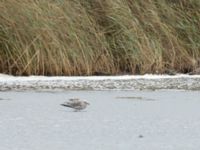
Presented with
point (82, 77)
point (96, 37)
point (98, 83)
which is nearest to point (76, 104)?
point (98, 83)

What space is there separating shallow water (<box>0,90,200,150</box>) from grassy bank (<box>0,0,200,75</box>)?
1528 millimetres

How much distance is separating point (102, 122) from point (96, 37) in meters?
3.20

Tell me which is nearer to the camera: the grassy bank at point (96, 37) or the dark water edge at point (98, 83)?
the dark water edge at point (98, 83)

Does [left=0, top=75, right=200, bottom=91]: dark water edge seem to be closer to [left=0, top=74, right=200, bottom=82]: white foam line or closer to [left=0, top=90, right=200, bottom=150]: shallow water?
[left=0, top=74, right=200, bottom=82]: white foam line

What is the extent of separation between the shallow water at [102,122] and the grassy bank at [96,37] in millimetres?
1528

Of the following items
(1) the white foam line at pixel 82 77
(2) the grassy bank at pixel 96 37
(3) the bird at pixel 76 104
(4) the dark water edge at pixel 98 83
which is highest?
(2) the grassy bank at pixel 96 37

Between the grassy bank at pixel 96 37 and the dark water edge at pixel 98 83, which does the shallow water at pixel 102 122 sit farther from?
the grassy bank at pixel 96 37

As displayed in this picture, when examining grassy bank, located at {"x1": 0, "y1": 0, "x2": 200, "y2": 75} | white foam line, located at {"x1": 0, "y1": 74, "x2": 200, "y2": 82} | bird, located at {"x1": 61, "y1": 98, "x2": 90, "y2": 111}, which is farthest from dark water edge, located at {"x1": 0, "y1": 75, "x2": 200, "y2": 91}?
bird, located at {"x1": 61, "y1": 98, "x2": 90, "y2": 111}

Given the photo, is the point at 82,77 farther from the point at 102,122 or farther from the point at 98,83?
the point at 102,122

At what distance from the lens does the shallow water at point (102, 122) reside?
11.5 ft

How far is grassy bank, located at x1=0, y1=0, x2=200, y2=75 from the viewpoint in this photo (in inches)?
270

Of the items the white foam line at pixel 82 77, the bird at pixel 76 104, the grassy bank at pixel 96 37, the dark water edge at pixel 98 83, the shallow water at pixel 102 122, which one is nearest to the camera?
the shallow water at pixel 102 122

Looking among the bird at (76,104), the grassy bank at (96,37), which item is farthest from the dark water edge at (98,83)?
the bird at (76,104)

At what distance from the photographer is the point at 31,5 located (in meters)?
7.08
